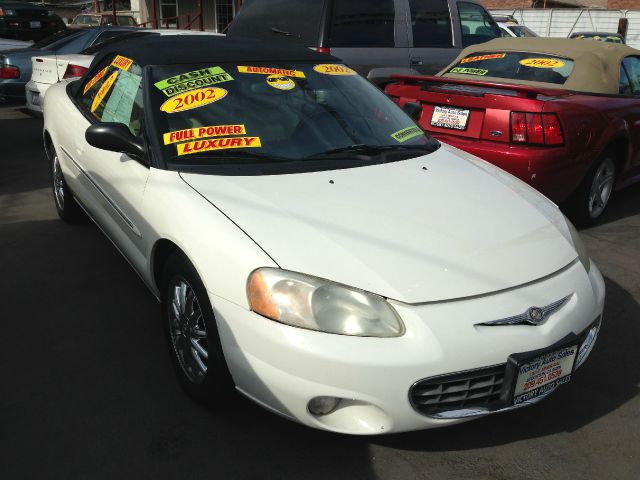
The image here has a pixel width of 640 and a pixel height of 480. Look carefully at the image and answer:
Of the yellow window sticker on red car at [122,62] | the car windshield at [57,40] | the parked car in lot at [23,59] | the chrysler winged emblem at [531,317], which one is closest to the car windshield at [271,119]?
the yellow window sticker on red car at [122,62]

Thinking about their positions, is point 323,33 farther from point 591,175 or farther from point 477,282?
point 477,282

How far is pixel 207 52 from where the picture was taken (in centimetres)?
340

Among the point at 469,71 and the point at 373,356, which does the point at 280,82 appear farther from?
the point at 469,71

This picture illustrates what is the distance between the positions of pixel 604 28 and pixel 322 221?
29.7 meters

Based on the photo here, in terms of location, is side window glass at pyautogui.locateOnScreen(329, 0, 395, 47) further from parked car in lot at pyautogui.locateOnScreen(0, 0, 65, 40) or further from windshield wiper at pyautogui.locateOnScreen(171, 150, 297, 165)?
parked car in lot at pyautogui.locateOnScreen(0, 0, 65, 40)

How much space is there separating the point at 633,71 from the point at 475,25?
3.07m

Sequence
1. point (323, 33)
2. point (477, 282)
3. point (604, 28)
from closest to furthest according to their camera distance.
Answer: point (477, 282), point (323, 33), point (604, 28)

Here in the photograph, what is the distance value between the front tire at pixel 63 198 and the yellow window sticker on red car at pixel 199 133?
6.46 feet

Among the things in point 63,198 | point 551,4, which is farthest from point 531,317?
point 551,4

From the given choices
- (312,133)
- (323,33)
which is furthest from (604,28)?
(312,133)

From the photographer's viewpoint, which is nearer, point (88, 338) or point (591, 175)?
point (88, 338)

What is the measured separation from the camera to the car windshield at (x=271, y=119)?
9.64 ft

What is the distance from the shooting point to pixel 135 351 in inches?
122

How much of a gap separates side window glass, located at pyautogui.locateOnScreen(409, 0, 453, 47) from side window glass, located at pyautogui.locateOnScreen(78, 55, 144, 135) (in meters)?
4.21
